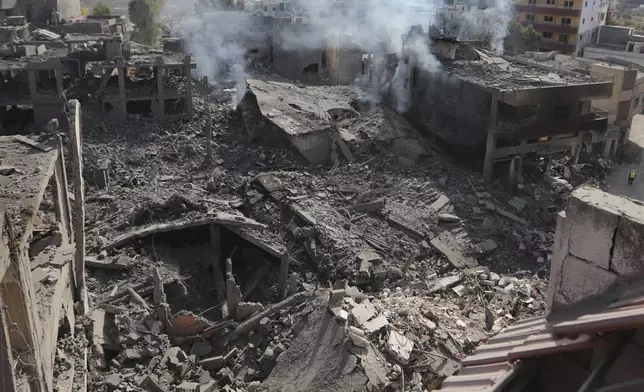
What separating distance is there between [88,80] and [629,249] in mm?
22766

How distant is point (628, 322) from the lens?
3312 millimetres

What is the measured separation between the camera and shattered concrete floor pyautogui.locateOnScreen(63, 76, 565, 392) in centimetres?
1038

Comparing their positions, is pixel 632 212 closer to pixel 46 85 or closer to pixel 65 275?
pixel 65 275

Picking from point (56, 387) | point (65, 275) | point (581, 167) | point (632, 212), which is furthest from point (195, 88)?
point (632, 212)

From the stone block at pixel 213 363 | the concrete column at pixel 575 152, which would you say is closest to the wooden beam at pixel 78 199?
the stone block at pixel 213 363

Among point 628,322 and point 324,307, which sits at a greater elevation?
point 628,322

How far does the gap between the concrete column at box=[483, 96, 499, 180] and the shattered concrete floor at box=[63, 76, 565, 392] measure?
0.58 m

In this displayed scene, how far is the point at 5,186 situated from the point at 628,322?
7206 mm

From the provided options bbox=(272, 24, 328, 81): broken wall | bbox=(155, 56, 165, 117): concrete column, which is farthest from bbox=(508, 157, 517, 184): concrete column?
bbox=(272, 24, 328, 81): broken wall

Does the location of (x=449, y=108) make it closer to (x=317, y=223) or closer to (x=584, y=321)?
(x=317, y=223)

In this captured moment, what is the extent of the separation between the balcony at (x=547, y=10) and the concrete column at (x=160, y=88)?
104 feet

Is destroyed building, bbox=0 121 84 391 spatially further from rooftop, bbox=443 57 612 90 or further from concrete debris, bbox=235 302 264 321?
rooftop, bbox=443 57 612 90

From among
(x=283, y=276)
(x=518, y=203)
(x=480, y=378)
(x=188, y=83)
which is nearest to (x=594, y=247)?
(x=480, y=378)

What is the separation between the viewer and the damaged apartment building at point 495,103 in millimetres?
20281
